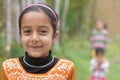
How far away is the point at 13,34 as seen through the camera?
9211 mm

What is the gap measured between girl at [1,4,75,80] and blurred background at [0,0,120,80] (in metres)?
3.66

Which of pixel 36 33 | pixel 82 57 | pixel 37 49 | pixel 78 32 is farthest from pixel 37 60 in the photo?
pixel 78 32

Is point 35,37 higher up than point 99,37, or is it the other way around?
point 35,37

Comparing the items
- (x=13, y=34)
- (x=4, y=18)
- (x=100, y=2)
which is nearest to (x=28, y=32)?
(x=4, y=18)

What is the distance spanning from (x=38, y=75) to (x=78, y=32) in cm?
1679

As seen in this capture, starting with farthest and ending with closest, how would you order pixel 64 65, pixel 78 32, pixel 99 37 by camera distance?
pixel 78 32 < pixel 99 37 < pixel 64 65

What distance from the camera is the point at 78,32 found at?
19.7 meters

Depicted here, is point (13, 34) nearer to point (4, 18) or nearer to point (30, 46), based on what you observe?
point (4, 18)

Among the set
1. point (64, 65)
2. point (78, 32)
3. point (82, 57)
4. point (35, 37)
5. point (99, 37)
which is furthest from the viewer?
point (78, 32)

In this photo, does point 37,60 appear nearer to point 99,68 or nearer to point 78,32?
point 99,68

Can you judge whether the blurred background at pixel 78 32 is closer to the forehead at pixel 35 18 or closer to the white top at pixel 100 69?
the white top at pixel 100 69

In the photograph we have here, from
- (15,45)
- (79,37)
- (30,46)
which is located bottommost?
(79,37)

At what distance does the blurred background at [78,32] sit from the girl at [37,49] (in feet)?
12.0

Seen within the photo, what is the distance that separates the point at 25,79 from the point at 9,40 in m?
4.94
